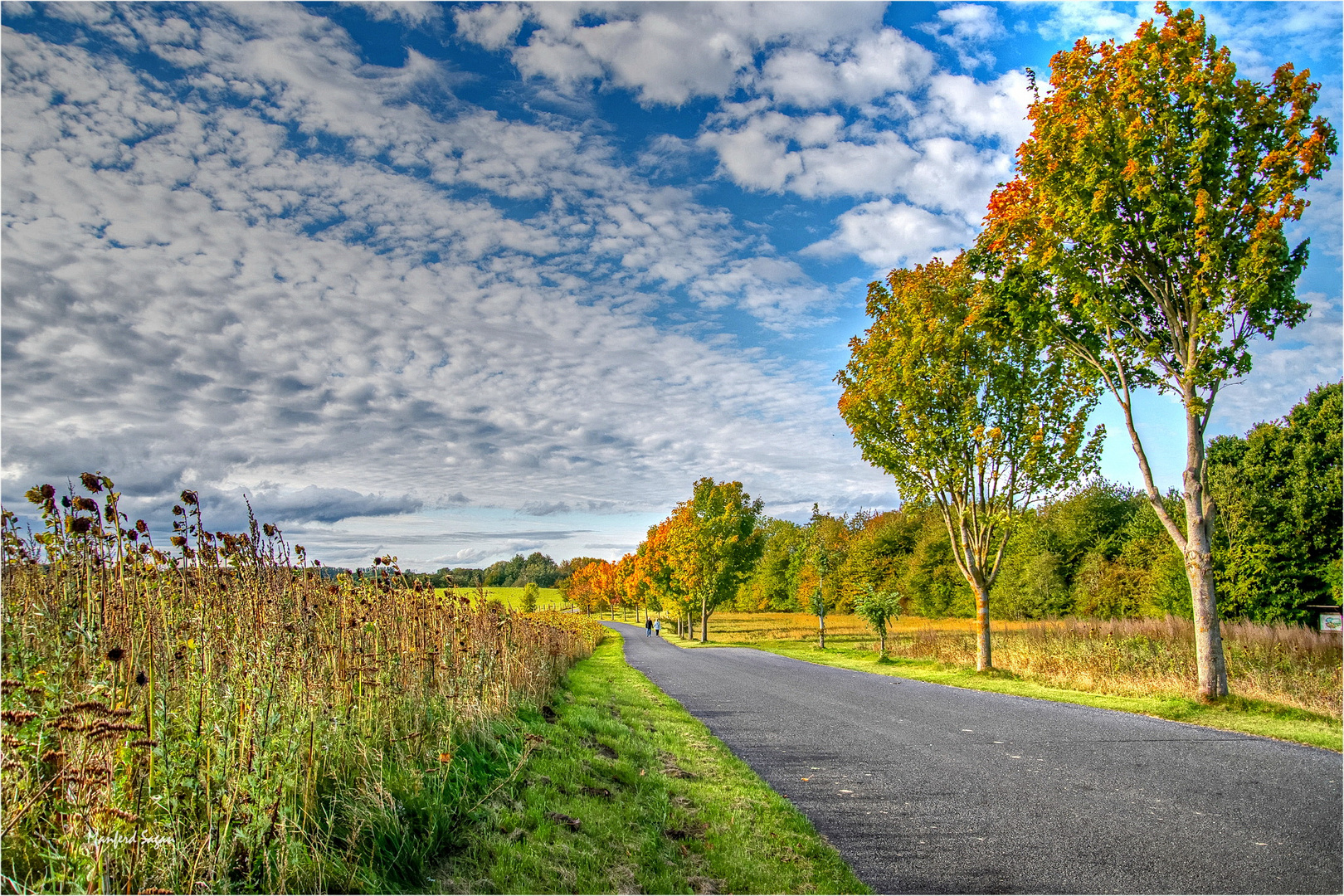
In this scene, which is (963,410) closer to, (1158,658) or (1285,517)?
(1158,658)

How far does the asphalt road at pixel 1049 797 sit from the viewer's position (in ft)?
14.3

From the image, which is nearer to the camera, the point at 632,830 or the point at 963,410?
the point at 632,830

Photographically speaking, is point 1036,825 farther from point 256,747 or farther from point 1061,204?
point 1061,204

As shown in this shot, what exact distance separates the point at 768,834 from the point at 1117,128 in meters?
14.3

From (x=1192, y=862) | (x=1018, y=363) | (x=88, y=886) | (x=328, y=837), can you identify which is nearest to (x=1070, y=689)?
(x=1018, y=363)

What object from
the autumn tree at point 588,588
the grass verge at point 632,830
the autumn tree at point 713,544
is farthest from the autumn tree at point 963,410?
the autumn tree at point 588,588

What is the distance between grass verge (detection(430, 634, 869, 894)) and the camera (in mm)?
3939

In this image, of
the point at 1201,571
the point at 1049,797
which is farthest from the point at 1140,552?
the point at 1049,797

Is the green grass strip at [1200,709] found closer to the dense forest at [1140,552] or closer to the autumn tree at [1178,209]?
the autumn tree at [1178,209]

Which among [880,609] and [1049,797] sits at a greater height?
[1049,797]

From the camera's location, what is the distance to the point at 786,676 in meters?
16.5

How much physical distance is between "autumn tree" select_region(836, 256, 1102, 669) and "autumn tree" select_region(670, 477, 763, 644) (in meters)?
21.9

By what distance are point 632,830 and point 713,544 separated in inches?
1427

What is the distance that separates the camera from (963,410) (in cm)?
1830
